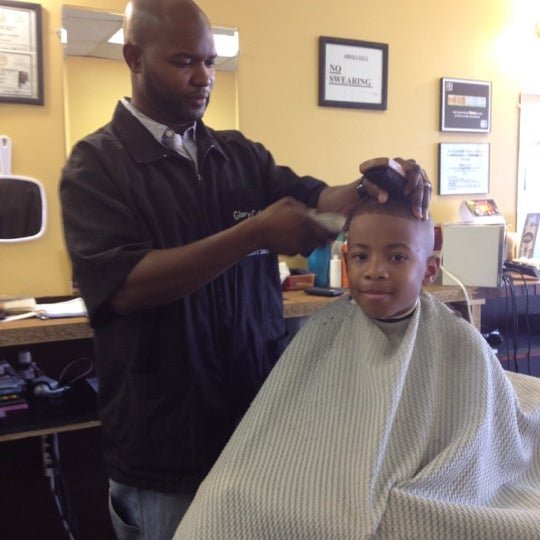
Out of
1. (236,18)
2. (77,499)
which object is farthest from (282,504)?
(236,18)

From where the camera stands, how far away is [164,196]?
102 cm

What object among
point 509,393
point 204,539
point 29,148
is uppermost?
point 29,148

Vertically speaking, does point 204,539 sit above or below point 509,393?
below

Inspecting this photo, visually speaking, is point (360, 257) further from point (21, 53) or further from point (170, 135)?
point (21, 53)

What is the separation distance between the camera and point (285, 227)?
3.03ft

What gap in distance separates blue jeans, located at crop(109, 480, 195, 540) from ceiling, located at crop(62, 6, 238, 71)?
157cm

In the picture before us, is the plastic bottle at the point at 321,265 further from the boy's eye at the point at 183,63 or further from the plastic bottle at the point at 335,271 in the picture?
the boy's eye at the point at 183,63

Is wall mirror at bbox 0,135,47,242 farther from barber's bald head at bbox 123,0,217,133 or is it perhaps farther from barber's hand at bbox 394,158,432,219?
barber's hand at bbox 394,158,432,219

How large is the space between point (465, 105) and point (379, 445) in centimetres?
227

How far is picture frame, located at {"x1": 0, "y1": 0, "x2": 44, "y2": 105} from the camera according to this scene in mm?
2045

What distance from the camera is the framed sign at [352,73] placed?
8.39ft

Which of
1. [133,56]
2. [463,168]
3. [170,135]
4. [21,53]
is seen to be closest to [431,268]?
[170,135]

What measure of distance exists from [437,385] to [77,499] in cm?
160

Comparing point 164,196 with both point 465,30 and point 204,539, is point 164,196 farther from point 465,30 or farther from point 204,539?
point 465,30
